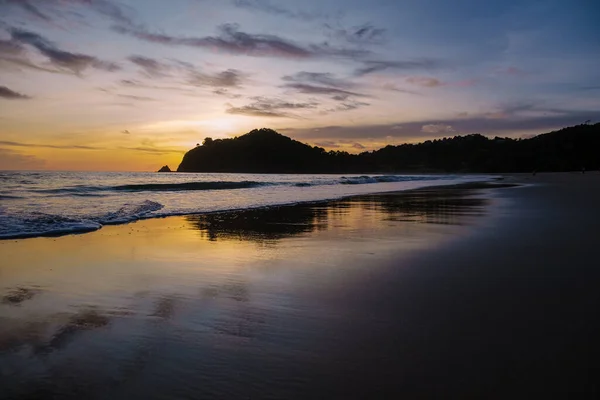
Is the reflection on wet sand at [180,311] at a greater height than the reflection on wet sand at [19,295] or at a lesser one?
lesser

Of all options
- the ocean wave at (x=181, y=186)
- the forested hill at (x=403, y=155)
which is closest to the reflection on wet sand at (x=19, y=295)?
the ocean wave at (x=181, y=186)

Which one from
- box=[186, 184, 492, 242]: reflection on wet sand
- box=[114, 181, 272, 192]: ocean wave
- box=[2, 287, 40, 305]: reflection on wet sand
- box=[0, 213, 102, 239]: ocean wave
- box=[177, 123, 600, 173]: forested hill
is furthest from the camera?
box=[177, 123, 600, 173]: forested hill

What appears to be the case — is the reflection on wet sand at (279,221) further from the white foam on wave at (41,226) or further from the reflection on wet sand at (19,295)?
the reflection on wet sand at (19,295)

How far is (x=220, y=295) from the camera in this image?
185 inches

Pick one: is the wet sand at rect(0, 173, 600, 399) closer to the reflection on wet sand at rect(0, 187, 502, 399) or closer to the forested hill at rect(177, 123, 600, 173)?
the reflection on wet sand at rect(0, 187, 502, 399)

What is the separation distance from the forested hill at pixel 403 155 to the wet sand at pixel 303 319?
11393 centimetres

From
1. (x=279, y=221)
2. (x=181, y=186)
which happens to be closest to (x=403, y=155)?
(x=181, y=186)

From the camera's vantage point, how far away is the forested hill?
109 metres

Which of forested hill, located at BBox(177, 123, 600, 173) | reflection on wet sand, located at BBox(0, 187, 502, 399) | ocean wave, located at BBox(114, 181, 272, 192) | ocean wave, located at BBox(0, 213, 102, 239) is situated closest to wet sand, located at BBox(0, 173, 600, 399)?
reflection on wet sand, located at BBox(0, 187, 502, 399)

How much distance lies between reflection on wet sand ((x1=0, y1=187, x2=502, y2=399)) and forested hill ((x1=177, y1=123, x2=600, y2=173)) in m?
114

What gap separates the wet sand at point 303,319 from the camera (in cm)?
269

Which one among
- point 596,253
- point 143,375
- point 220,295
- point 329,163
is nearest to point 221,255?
point 220,295

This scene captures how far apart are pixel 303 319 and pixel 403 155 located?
498 ft

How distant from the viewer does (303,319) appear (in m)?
3.83
